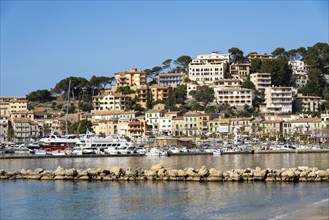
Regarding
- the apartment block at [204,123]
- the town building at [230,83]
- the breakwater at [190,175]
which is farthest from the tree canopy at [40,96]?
the breakwater at [190,175]

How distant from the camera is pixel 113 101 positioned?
87688 mm

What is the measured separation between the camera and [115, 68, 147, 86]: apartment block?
3718 inches

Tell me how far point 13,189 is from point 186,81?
61506 millimetres

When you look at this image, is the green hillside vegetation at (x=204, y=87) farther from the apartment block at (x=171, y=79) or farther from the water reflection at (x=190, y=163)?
the water reflection at (x=190, y=163)

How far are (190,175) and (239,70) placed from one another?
202 feet

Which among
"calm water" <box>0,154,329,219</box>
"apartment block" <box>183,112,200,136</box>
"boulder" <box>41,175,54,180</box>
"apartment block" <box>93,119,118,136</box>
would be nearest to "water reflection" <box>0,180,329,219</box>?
"calm water" <box>0,154,329,219</box>

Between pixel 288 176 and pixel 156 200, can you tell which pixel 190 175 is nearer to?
pixel 288 176

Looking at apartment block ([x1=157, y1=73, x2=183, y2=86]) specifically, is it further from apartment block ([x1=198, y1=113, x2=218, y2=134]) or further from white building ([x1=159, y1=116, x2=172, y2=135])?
apartment block ([x1=198, y1=113, x2=218, y2=134])

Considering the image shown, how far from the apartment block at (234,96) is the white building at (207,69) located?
19.5 feet

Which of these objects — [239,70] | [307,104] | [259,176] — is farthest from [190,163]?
[239,70]

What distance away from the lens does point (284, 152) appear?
6281cm

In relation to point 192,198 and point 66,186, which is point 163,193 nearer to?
point 192,198

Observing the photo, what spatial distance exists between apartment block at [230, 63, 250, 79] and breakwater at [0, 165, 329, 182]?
58.5 m

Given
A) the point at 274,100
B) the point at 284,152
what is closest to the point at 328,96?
the point at 274,100
